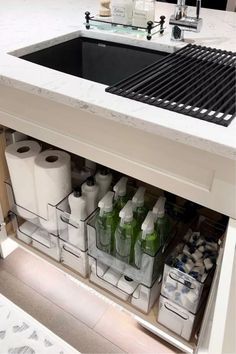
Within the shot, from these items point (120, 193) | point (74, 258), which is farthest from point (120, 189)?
point (74, 258)

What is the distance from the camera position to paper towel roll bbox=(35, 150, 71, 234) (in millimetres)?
1180

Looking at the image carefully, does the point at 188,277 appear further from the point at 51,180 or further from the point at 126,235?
the point at 51,180

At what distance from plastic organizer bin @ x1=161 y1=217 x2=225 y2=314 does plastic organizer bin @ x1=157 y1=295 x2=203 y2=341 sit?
A: 24 mm

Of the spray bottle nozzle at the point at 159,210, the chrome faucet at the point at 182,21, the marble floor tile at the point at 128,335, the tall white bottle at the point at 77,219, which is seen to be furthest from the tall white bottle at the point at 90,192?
the chrome faucet at the point at 182,21

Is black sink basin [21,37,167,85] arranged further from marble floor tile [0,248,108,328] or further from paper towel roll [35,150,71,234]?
marble floor tile [0,248,108,328]

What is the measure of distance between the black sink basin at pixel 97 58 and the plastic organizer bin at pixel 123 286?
2.32 ft

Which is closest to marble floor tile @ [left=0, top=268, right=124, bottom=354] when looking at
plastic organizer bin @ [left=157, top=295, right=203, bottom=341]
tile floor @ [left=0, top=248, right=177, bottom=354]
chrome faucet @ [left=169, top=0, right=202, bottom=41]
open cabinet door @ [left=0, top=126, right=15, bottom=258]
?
tile floor @ [left=0, top=248, right=177, bottom=354]

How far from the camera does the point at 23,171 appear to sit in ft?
4.04

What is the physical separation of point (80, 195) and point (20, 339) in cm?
60

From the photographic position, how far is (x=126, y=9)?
125 cm

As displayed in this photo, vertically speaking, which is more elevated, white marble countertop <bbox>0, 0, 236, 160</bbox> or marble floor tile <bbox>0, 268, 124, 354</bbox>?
white marble countertop <bbox>0, 0, 236, 160</bbox>

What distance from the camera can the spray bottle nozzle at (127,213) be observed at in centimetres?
108

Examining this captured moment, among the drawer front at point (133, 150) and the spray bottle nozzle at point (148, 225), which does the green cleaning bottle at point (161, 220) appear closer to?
the spray bottle nozzle at point (148, 225)

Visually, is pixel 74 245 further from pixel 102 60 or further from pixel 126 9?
pixel 126 9
